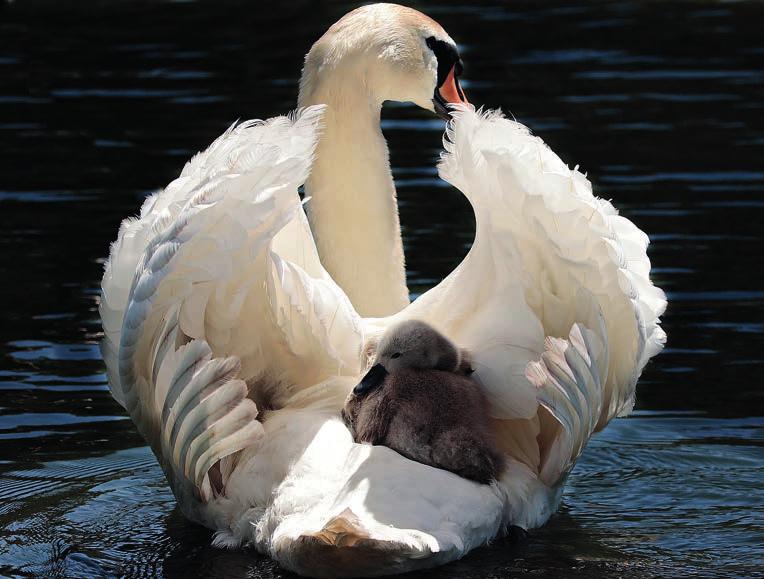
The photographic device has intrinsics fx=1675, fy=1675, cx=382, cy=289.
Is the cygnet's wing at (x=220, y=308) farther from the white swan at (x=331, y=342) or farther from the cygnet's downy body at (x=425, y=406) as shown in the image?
the cygnet's downy body at (x=425, y=406)

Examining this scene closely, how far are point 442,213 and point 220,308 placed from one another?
18.7 feet

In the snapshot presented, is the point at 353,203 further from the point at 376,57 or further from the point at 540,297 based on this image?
the point at 540,297

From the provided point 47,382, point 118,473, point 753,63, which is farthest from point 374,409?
point 753,63

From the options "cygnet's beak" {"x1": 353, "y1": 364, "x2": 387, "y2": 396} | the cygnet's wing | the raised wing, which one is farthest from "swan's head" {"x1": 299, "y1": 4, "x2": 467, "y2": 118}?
"cygnet's beak" {"x1": 353, "y1": 364, "x2": 387, "y2": 396}

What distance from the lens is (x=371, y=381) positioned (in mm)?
5668

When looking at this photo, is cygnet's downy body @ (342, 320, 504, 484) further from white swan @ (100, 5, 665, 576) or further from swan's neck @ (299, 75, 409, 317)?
swan's neck @ (299, 75, 409, 317)

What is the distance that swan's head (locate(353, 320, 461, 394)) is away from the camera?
575 cm

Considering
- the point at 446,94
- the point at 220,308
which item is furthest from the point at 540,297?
the point at 446,94

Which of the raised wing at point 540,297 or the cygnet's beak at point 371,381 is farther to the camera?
the cygnet's beak at point 371,381

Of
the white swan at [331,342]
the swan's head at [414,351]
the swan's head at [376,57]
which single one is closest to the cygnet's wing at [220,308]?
the white swan at [331,342]

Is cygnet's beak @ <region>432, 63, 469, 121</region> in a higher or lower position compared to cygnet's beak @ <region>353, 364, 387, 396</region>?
higher

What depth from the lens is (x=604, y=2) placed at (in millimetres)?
18797

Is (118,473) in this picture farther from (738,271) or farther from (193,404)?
(738,271)

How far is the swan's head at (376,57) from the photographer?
6.97 metres
